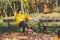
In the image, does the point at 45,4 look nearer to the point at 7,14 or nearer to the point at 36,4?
the point at 36,4

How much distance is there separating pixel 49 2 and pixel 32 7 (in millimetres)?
2171

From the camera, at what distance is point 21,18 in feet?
40.6

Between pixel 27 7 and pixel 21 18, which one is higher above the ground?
pixel 21 18

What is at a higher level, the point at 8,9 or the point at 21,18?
the point at 21,18

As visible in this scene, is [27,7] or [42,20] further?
[27,7]

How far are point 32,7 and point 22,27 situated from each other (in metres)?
18.8

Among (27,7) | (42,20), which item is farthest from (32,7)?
(42,20)

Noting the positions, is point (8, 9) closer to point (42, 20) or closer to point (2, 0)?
point (2, 0)

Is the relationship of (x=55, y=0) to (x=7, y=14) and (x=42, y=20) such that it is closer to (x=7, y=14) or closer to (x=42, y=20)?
(x=7, y=14)

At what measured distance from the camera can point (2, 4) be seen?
29969 mm

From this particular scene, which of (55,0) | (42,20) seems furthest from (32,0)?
(42,20)

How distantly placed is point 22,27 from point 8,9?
1940 cm

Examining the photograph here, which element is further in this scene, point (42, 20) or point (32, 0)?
point (32, 0)

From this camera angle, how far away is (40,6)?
103 feet
